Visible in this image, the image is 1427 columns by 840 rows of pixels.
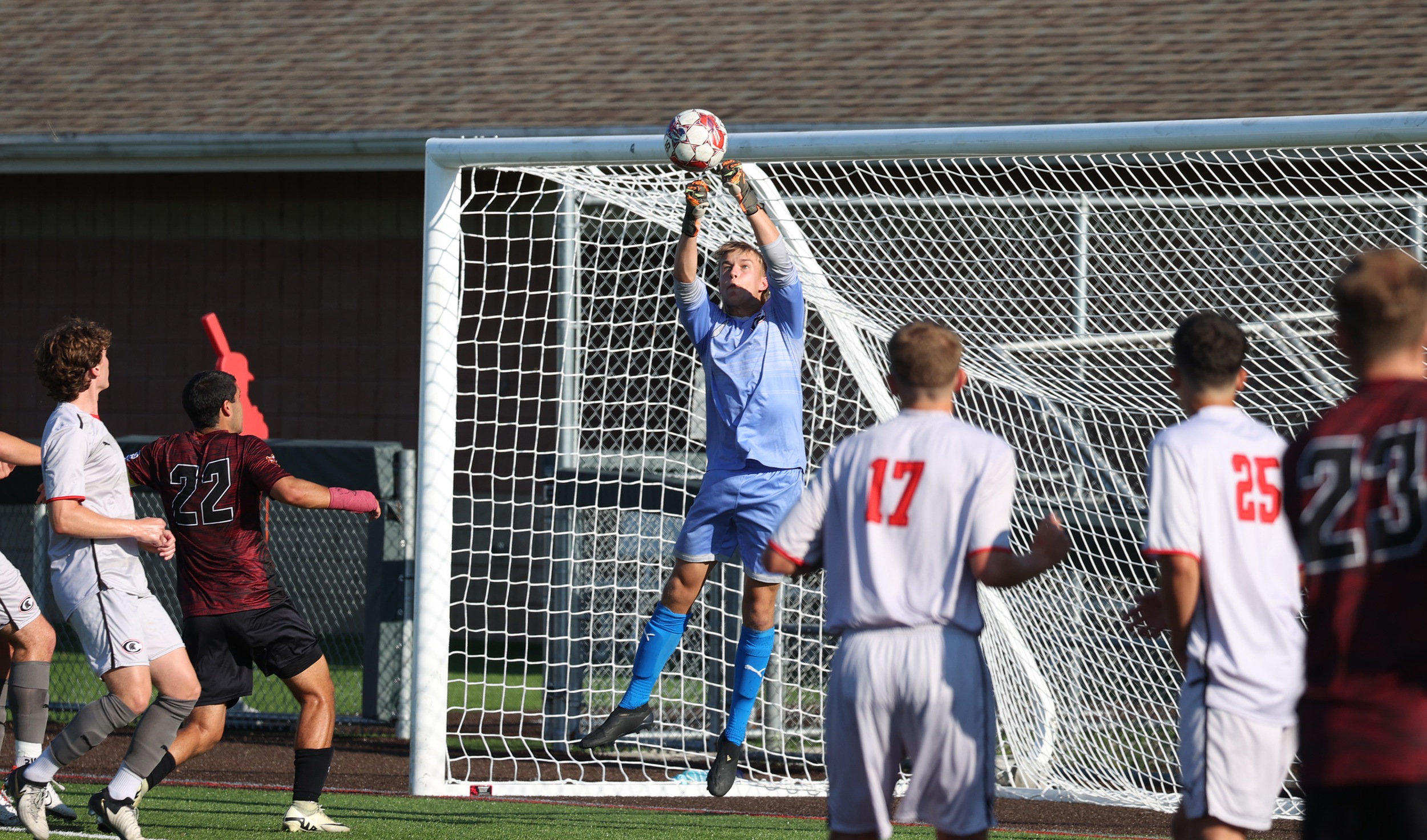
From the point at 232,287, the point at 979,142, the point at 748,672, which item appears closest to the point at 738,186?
the point at 979,142

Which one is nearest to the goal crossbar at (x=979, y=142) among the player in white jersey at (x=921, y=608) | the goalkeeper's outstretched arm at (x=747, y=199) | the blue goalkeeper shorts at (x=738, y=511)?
the goalkeeper's outstretched arm at (x=747, y=199)

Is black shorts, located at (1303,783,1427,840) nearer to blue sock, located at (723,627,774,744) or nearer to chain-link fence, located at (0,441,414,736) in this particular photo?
blue sock, located at (723,627,774,744)

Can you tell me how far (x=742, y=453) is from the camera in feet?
20.6

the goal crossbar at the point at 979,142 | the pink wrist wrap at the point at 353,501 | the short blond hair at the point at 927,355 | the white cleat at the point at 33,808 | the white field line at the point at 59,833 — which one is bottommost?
the white field line at the point at 59,833

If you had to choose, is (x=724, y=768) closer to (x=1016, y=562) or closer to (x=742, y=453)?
(x=742, y=453)

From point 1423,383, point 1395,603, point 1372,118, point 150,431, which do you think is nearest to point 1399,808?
point 1395,603

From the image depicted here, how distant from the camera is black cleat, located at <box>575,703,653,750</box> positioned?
591cm

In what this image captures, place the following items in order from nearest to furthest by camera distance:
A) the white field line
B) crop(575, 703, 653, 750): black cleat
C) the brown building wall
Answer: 1. the white field line
2. crop(575, 703, 653, 750): black cleat
3. the brown building wall

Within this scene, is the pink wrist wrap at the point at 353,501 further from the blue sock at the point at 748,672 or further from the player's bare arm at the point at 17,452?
the blue sock at the point at 748,672

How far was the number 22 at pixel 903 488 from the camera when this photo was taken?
379cm

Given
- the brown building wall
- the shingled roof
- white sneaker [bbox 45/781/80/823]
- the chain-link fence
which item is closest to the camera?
white sneaker [bbox 45/781/80/823]

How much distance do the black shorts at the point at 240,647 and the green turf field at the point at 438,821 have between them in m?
0.57

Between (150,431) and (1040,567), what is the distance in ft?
37.6

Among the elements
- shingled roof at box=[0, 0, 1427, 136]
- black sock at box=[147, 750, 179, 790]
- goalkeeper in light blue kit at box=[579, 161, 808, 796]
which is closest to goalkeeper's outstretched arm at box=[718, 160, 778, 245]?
goalkeeper in light blue kit at box=[579, 161, 808, 796]
